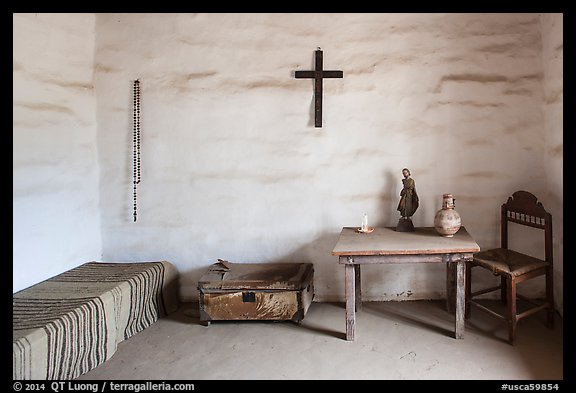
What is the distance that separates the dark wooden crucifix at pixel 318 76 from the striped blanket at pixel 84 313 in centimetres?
176

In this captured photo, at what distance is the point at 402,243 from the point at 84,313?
2070 millimetres

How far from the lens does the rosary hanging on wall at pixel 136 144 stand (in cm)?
384

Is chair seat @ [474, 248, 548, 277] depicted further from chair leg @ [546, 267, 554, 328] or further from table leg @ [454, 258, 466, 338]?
table leg @ [454, 258, 466, 338]

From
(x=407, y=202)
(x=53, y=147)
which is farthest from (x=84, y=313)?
(x=407, y=202)

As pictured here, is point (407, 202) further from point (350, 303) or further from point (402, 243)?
point (350, 303)

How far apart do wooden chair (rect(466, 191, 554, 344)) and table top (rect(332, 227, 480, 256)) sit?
0.25 meters

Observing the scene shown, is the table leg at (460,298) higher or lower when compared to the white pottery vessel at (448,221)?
lower

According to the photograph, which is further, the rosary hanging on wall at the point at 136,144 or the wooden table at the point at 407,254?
the rosary hanging on wall at the point at 136,144

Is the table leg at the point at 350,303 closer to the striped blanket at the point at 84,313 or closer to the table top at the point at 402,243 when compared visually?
the table top at the point at 402,243

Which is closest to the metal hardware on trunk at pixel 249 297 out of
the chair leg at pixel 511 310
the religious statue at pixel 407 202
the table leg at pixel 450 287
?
the religious statue at pixel 407 202

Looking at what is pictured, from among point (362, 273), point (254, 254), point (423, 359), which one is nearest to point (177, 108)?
point (254, 254)

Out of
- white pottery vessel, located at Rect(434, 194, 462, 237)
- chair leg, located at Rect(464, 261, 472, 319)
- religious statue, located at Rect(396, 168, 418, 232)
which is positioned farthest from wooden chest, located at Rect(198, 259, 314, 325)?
chair leg, located at Rect(464, 261, 472, 319)
